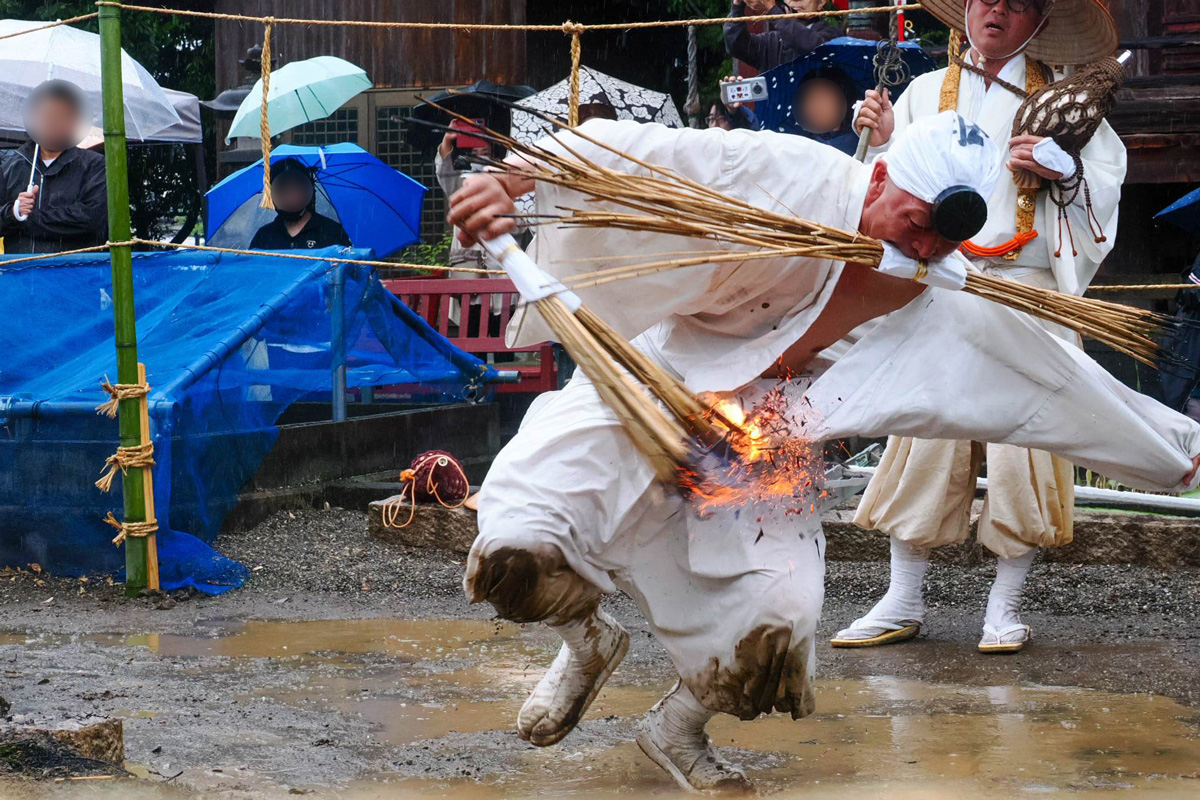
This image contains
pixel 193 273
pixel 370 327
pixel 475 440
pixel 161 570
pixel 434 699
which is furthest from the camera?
pixel 475 440

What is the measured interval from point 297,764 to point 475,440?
5.16 metres

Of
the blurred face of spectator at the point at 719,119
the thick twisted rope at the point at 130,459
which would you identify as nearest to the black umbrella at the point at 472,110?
the blurred face of spectator at the point at 719,119

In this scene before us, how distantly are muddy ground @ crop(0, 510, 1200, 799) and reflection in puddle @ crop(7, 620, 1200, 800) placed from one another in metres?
0.01

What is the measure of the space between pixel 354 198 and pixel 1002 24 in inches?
224

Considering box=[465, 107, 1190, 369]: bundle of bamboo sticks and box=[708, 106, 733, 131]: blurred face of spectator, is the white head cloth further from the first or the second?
box=[708, 106, 733, 131]: blurred face of spectator

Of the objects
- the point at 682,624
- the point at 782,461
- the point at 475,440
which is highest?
the point at 782,461

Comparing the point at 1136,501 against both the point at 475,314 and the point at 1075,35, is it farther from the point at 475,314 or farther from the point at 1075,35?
the point at 475,314

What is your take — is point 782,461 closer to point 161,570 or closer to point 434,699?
point 434,699

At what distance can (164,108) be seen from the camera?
10016 millimetres

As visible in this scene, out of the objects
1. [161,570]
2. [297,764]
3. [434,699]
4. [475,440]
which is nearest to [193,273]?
[161,570]

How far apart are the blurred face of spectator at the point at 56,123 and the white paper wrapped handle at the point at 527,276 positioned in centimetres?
501

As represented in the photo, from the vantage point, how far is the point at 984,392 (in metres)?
3.27

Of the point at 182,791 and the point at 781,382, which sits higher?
the point at 781,382

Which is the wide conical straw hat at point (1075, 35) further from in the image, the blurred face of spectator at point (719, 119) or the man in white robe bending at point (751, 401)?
the blurred face of spectator at point (719, 119)
